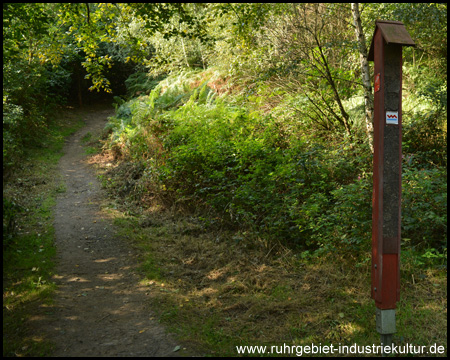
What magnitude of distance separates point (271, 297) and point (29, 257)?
4.11 m

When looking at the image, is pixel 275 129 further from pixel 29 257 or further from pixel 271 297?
pixel 29 257

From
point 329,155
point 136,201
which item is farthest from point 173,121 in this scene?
point 329,155

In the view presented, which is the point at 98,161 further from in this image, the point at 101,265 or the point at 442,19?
the point at 442,19

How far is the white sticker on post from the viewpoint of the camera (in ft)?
11.0

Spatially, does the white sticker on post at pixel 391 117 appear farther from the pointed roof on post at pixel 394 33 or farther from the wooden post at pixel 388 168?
the pointed roof on post at pixel 394 33

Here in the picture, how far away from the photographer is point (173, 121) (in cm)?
1088

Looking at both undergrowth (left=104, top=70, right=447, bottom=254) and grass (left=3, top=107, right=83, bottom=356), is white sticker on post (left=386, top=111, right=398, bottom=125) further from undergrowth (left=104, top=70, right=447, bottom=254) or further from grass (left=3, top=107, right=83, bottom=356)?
grass (left=3, top=107, right=83, bottom=356)

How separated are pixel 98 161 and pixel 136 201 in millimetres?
4732

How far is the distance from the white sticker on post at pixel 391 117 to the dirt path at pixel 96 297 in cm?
311

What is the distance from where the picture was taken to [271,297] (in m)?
→ 4.98

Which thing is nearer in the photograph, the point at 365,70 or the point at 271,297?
the point at 271,297

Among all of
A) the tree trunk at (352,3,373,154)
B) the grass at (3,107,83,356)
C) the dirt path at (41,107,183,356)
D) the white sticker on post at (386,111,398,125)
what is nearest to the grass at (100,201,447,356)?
the dirt path at (41,107,183,356)

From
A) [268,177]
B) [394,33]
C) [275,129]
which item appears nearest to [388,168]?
[394,33]

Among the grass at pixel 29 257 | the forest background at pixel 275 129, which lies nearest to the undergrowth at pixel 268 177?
the forest background at pixel 275 129
